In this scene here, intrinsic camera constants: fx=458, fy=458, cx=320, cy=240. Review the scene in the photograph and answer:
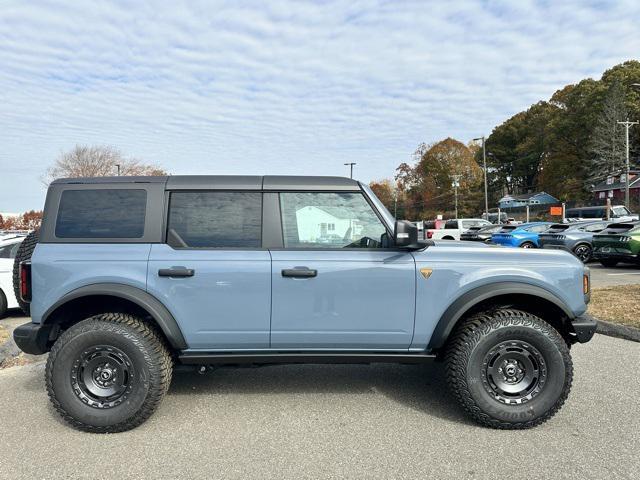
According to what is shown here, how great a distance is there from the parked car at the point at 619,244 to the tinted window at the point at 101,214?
13247 mm

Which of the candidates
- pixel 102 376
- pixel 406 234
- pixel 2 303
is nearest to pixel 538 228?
pixel 406 234

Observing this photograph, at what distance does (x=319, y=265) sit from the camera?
3.42m

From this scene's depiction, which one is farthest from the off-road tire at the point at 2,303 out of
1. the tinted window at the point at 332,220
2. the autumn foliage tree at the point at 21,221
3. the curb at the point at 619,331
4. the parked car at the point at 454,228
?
the autumn foliage tree at the point at 21,221

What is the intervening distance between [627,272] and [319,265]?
12239 mm

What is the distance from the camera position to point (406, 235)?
11.0ft

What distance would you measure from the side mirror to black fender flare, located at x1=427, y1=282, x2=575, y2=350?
56 centimetres

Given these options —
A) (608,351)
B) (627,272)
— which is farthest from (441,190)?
(608,351)

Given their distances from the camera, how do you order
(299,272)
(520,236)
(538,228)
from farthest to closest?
(538,228) < (520,236) < (299,272)

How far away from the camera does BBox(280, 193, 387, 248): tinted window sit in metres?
3.57

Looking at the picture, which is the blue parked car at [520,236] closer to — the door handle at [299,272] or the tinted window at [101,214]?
the door handle at [299,272]

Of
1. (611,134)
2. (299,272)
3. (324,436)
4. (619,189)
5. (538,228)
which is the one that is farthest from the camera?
(619,189)

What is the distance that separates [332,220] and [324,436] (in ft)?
5.24

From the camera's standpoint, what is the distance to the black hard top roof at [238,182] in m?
3.61

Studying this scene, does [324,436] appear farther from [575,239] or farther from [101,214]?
[575,239]
